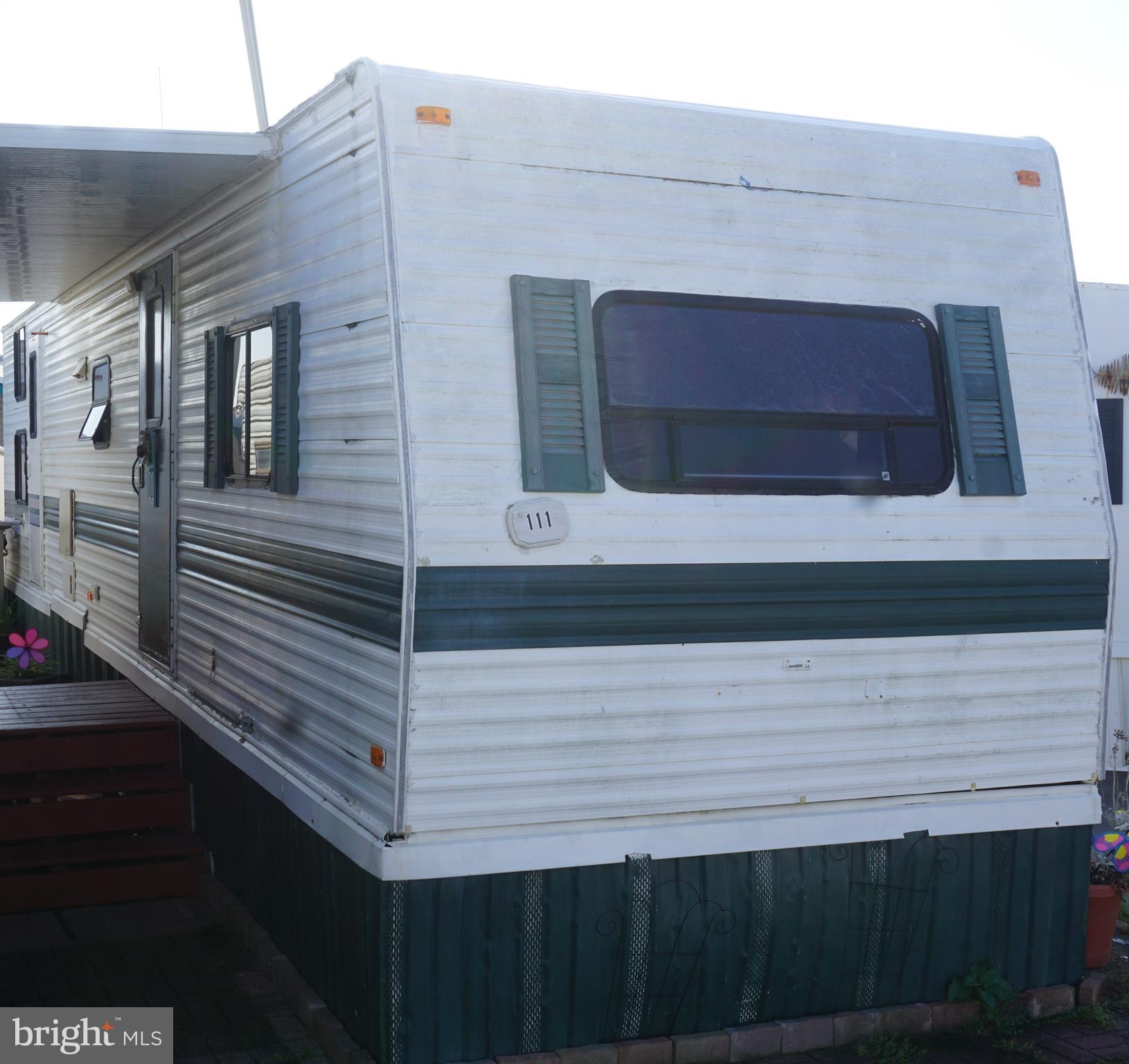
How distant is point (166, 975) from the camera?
5.22 m

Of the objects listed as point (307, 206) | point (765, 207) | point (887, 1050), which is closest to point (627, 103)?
point (765, 207)

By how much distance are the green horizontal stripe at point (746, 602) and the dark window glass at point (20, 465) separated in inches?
306

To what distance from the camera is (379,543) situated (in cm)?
409

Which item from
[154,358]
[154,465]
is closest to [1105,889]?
[154,465]

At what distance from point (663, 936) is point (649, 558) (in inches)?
47.6

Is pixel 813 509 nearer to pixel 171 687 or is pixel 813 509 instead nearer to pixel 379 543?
pixel 379 543

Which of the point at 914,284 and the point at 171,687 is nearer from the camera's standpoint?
the point at 914,284

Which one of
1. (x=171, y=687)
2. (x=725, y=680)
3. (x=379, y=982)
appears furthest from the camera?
(x=171, y=687)

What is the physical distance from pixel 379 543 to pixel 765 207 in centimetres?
169

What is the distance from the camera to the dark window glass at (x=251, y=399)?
5.05 metres

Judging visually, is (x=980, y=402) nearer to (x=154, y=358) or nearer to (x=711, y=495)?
(x=711, y=495)

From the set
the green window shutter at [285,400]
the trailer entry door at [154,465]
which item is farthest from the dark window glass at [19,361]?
the green window shutter at [285,400]

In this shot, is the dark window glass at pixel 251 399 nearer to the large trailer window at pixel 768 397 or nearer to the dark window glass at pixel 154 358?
the dark window glass at pixel 154 358

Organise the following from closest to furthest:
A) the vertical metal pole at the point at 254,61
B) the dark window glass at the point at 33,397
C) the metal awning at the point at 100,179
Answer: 1. the metal awning at the point at 100,179
2. the vertical metal pole at the point at 254,61
3. the dark window glass at the point at 33,397
